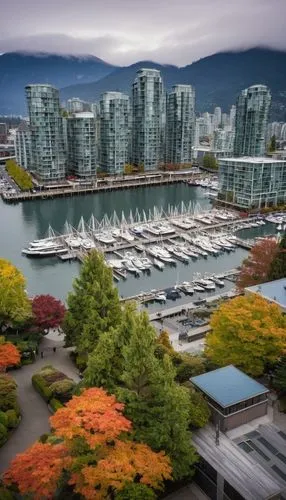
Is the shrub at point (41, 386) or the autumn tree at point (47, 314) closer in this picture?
the shrub at point (41, 386)

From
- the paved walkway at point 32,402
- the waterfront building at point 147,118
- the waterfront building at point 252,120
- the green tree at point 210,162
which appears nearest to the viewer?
the paved walkway at point 32,402

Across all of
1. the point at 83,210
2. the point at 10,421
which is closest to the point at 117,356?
the point at 10,421

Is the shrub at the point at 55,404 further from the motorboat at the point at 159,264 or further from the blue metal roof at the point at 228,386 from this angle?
the motorboat at the point at 159,264

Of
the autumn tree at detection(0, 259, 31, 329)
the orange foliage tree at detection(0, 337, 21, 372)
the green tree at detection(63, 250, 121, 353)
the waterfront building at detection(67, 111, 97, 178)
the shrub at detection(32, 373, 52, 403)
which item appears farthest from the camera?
the waterfront building at detection(67, 111, 97, 178)

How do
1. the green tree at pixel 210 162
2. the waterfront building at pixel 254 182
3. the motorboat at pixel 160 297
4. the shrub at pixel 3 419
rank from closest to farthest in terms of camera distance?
the shrub at pixel 3 419 < the motorboat at pixel 160 297 < the waterfront building at pixel 254 182 < the green tree at pixel 210 162

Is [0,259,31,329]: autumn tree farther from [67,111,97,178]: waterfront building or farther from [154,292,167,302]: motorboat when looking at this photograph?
[67,111,97,178]: waterfront building

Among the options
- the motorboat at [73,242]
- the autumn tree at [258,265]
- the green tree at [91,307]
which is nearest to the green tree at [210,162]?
the motorboat at [73,242]

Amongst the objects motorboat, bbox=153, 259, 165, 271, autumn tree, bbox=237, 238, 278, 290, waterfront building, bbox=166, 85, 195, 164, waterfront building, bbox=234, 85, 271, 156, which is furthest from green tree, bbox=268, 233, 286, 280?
waterfront building, bbox=166, 85, 195, 164
